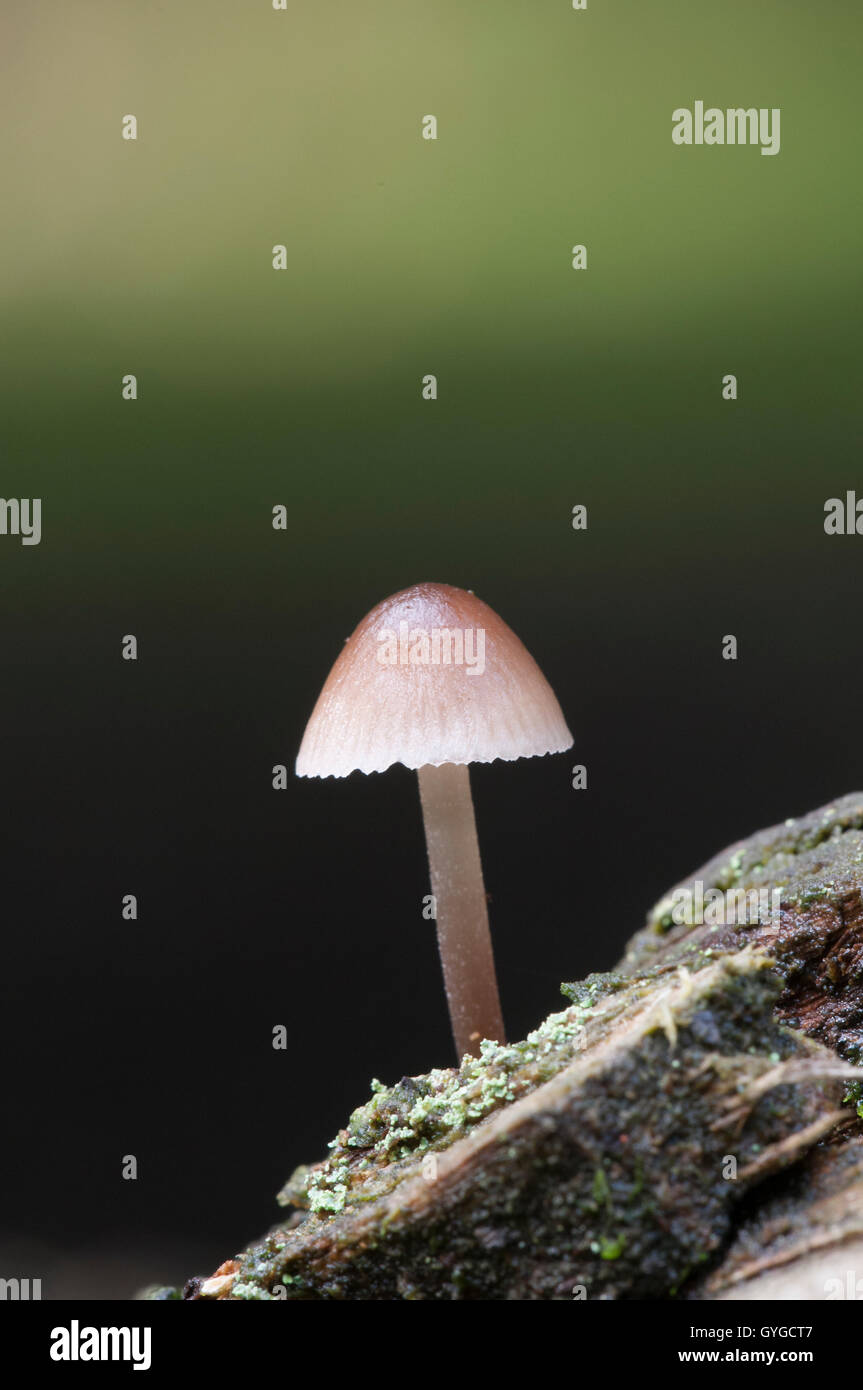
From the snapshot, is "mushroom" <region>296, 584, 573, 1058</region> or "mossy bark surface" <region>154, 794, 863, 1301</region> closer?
"mossy bark surface" <region>154, 794, 863, 1301</region>

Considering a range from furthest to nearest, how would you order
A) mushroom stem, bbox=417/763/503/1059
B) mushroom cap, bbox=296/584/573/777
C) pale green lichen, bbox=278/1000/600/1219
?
mushroom stem, bbox=417/763/503/1059 → mushroom cap, bbox=296/584/573/777 → pale green lichen, bbox=278/1000/600/1219

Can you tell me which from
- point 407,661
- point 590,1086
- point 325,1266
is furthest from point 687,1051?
point 407,661

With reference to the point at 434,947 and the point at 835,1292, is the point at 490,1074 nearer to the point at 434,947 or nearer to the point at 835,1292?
the point at 835,1292

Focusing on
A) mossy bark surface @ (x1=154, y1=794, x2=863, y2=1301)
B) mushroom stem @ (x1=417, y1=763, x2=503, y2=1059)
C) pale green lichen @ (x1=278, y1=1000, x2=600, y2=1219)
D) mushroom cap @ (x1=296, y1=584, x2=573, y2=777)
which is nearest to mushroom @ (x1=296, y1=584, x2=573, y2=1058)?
mushroom cap @ (x1=296, y1=584, x2=573, y2=777)
